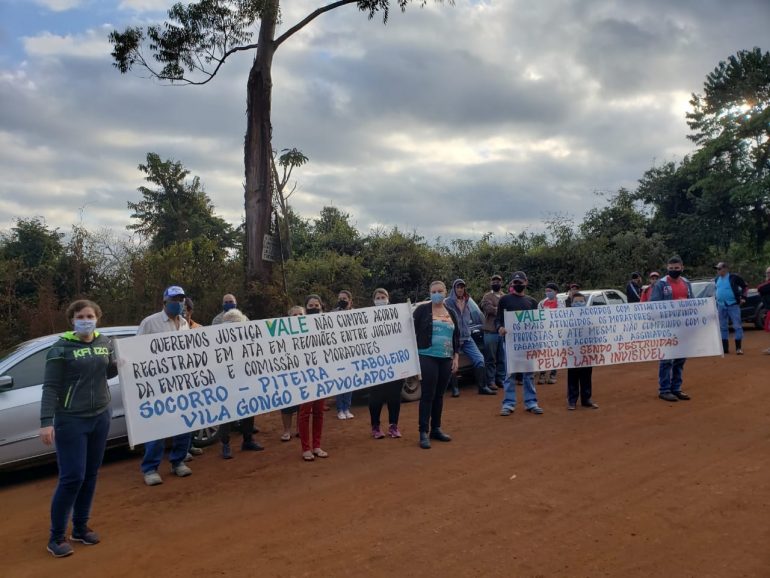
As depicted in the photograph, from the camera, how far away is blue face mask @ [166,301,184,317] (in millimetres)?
6539

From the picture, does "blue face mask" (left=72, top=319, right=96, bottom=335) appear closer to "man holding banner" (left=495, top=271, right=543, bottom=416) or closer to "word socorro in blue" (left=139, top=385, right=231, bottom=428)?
"word socorro in blue" (left=139, top=385, right=231, bottom=428)

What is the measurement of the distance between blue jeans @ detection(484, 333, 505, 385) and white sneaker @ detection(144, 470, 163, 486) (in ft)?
21.3

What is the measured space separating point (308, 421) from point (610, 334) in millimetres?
5090

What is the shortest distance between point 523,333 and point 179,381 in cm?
498

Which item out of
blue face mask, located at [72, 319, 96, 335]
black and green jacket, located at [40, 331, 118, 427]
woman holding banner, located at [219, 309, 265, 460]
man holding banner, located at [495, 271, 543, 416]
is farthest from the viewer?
man holding banner, located at [495, 271, 543, 416]

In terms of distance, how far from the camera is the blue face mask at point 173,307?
654 centimetres

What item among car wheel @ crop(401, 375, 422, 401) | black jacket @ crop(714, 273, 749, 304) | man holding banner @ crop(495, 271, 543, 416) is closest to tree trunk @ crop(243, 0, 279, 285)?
car wheel @ crop(401, 375, 422, 401)

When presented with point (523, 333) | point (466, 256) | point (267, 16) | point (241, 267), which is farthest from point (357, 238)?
point (523, 333)

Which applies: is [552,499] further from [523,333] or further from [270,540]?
[523,333]

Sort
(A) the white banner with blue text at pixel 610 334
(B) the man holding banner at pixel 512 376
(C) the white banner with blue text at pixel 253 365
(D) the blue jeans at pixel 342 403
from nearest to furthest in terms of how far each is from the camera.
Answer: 1. (C) the white banner with blue text at pixel 253 365
2. (B) the man holding banner at pixel 512 376
3. (A) the white banner with blue text at pixel 610 334
4. (D) the blue jeans at pixel 342 403

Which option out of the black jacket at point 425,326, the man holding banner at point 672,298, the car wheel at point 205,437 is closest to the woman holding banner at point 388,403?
the black jacket at point 425,326

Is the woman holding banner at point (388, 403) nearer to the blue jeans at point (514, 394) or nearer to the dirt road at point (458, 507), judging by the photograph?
the dirt road at point (458, 507)

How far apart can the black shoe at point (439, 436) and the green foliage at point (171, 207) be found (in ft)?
117

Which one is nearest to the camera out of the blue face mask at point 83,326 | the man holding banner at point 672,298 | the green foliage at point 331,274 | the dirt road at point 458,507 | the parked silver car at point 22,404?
the dirt road at point 458,507
